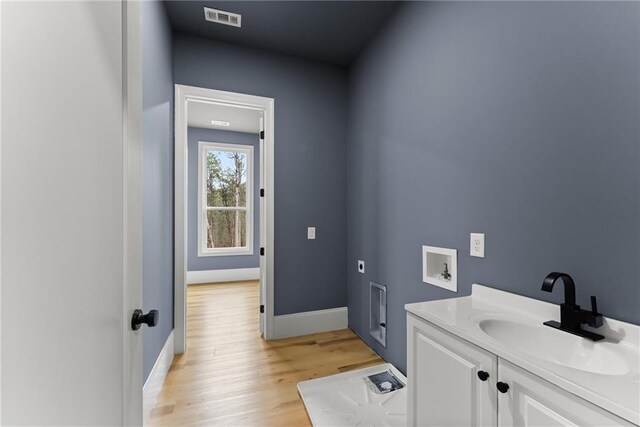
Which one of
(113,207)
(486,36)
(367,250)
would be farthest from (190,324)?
(486,36)

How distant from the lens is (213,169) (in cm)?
523

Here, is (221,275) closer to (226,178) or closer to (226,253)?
(226,253)

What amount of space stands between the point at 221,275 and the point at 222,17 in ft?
13.2

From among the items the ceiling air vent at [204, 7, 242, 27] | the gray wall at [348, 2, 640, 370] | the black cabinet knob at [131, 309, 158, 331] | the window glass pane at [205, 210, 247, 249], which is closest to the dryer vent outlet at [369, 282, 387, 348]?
the gray wall at [348, 2, 640, 370]

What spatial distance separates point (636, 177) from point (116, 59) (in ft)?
5.26

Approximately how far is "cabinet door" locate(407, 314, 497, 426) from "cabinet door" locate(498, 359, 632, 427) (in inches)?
1.7

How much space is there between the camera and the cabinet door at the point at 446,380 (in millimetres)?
968

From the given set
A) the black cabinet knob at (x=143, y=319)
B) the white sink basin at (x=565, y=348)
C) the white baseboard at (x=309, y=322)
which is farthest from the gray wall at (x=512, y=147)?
the black cabinet knob at (x=143, y=319)

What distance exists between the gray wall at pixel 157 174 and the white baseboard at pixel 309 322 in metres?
0.97

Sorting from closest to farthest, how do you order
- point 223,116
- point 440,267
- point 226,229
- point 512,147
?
point 512,147 → point 440,267 → point 223,116 → point 226,229

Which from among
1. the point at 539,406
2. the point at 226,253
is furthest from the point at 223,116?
the point at 539,406

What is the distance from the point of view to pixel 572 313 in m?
1.03

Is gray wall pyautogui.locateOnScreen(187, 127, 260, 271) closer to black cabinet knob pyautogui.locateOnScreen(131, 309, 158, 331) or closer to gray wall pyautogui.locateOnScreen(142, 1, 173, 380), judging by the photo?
gray wall pyautogui.locateOnScreen(142, 1, 173, 380)

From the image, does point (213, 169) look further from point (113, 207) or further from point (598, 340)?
point (598, 340)
